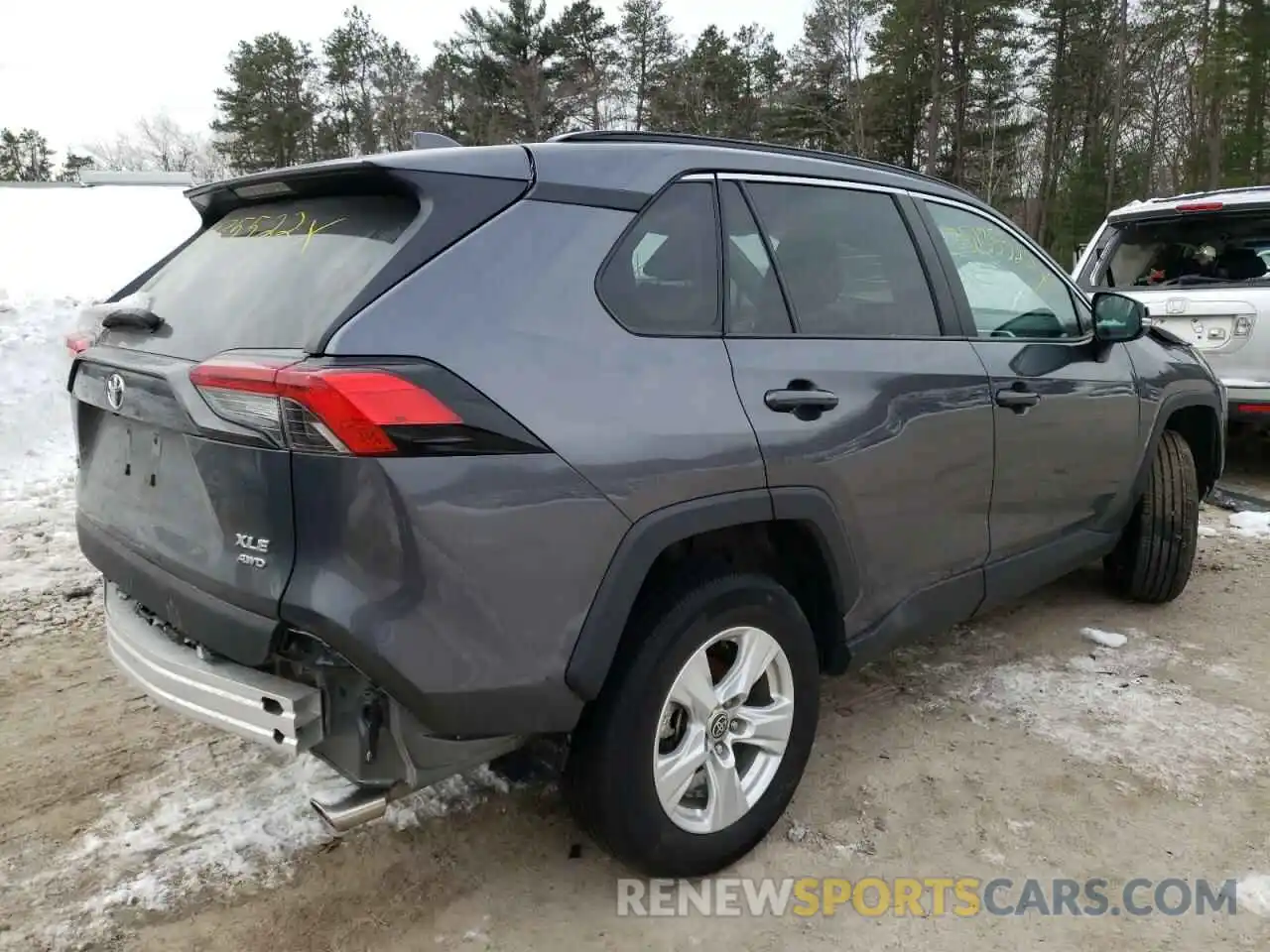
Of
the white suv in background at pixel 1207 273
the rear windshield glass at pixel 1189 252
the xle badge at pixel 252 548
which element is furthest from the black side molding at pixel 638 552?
the rear windshield glass at pixel 1189 252

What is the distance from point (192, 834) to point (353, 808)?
0.99 metres

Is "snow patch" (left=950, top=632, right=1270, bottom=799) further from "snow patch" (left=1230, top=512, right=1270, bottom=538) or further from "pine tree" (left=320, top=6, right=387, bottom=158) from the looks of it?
"pine tree" (left=320, top=6, right=387, bottom=158)

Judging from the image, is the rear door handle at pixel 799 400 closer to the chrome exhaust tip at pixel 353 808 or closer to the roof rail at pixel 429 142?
the roof rail at pixel 429 142

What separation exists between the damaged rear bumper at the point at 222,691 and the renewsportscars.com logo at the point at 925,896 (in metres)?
1.01

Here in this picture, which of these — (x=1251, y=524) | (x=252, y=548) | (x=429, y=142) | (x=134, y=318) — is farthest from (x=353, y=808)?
(x=1251, y=524)

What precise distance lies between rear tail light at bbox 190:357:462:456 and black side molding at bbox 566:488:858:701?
500 millimetres

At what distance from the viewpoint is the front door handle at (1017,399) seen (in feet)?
10.3

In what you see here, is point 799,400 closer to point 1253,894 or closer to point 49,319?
point 1253,894

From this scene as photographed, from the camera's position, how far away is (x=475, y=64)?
34.0 m

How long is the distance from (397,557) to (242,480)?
1.34 ft

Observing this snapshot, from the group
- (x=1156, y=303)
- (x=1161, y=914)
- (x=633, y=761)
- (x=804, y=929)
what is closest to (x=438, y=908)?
(x=633, y=761)

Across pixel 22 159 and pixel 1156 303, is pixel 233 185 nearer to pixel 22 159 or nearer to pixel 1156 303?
pixel 1156 303

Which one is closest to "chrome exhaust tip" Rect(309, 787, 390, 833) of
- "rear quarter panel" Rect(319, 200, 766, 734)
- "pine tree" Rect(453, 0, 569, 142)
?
"rear quarter panel" Rect(319, 200, 766, 734)

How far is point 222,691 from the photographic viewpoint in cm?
204
